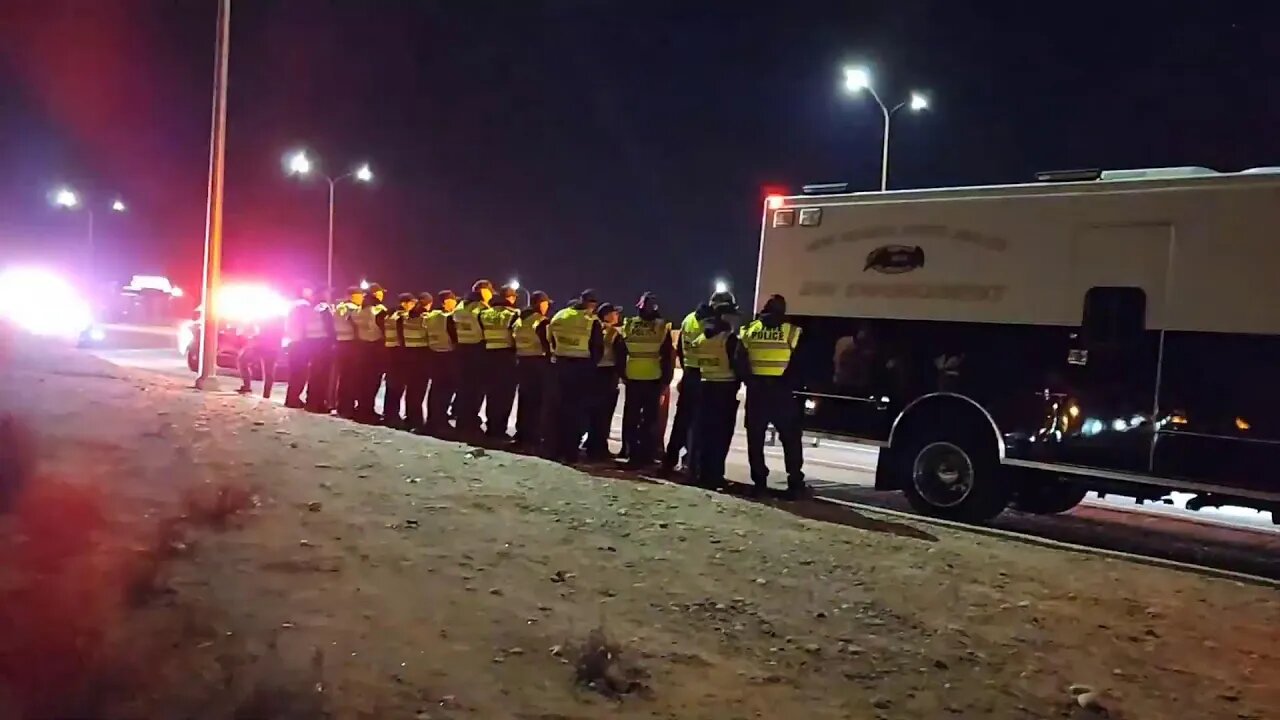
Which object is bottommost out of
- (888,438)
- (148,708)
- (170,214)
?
(148,708)

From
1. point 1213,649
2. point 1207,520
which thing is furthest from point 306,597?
point 1207,520

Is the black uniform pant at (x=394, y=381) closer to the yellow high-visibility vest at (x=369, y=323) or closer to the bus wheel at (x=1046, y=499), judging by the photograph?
the yellow high-visibility vest at (x=369, y=323)

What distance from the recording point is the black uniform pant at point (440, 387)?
1473 cm

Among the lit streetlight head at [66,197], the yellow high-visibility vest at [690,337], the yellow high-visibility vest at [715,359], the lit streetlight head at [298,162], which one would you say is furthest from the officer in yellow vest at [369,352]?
the lit streetlight head at [66,197]

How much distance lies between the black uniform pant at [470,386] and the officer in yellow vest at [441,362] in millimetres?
209

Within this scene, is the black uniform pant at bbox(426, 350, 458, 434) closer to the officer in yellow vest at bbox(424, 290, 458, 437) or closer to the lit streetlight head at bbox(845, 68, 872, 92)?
the officer in yellow vest at bbox(424, 290, 458, 437)

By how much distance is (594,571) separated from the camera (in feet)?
25.2

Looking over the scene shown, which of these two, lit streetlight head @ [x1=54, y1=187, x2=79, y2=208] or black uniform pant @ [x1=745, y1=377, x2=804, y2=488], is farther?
lit streetlight head @ [x1=54, y1=187, x2=79, y2=208]

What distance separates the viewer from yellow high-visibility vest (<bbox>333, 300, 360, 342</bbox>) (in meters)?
16.1

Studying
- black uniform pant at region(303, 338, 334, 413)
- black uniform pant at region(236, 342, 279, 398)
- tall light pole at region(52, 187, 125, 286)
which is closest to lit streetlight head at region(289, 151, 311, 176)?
black uniform pant at region(236, 342, 279, 398)

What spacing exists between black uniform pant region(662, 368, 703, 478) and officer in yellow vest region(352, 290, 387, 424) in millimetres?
4806

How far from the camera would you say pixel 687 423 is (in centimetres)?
1239

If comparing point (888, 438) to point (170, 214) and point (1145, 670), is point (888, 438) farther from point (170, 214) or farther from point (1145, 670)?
point (170, 214)

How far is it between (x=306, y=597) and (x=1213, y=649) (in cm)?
482
